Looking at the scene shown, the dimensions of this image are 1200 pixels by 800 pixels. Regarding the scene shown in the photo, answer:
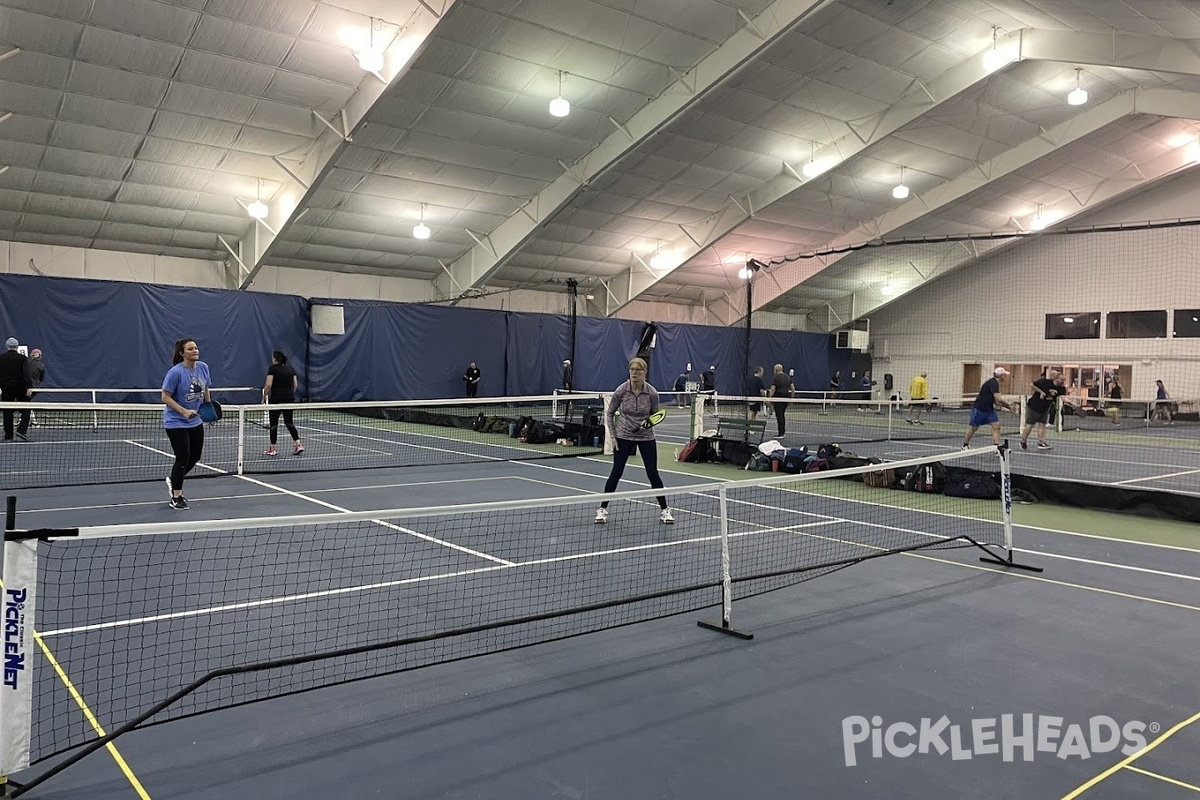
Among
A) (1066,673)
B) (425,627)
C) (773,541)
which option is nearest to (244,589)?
(425,627)

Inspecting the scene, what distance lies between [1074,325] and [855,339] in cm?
875

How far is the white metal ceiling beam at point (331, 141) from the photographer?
1581 centimetres

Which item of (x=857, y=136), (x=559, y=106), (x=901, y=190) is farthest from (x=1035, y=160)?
(x=559, y=106)

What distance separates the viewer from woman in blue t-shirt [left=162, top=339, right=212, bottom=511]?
8.36m

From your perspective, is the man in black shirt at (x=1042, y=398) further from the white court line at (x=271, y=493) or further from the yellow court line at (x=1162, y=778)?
the yellow court line at (x=1162, y=778)

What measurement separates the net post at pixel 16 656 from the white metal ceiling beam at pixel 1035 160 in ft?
86.2

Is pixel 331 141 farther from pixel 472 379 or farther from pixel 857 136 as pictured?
pixel 857 136

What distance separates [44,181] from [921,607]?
22.0m

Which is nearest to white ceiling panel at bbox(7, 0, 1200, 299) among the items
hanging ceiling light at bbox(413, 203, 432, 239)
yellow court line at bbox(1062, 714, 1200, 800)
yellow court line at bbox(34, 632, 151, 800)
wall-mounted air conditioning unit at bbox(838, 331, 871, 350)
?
hanging ceiling light at bbox(413, 203, 432, 239)

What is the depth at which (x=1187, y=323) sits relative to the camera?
28953 millimetres

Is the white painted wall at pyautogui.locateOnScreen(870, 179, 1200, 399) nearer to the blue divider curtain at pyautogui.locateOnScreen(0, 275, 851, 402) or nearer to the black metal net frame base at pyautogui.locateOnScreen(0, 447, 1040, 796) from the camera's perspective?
the blue divider curtain at pyautogui.locateOnScreen(0, 275, 851, 402)

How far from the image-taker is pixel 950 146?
25812 millimetres

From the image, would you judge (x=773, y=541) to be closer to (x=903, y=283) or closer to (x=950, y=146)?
(x=950, y=146)

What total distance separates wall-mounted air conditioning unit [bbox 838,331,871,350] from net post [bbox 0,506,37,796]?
36.7 meters
